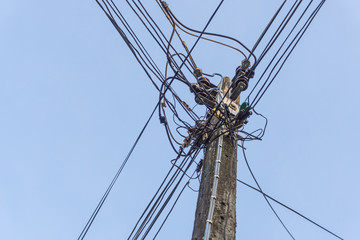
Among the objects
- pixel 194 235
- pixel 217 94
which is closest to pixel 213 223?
pixel 194 235

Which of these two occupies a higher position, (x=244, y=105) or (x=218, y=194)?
(x=244, y=105)

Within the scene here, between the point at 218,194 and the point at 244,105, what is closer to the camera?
the point at 218,194

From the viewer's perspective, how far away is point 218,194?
5.03m

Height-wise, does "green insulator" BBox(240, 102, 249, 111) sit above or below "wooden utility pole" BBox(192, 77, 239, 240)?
above

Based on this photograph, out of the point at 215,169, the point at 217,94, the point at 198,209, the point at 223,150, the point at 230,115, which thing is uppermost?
the point at 217,94

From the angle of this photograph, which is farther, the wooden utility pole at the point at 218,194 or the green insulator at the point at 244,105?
the green insulator at the point at 244,105

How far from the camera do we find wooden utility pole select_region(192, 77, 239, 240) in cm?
471

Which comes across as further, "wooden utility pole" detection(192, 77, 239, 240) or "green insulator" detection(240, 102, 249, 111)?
"green insulator" detection(240, 102, 249, 111)

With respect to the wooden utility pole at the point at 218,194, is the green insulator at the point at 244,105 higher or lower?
higher

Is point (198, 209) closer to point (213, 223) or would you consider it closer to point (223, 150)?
point (213, 223)

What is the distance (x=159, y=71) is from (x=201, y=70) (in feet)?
1.92

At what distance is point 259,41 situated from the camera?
19.8 feet

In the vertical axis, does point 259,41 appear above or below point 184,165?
above

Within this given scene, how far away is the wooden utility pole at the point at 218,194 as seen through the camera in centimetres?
471
